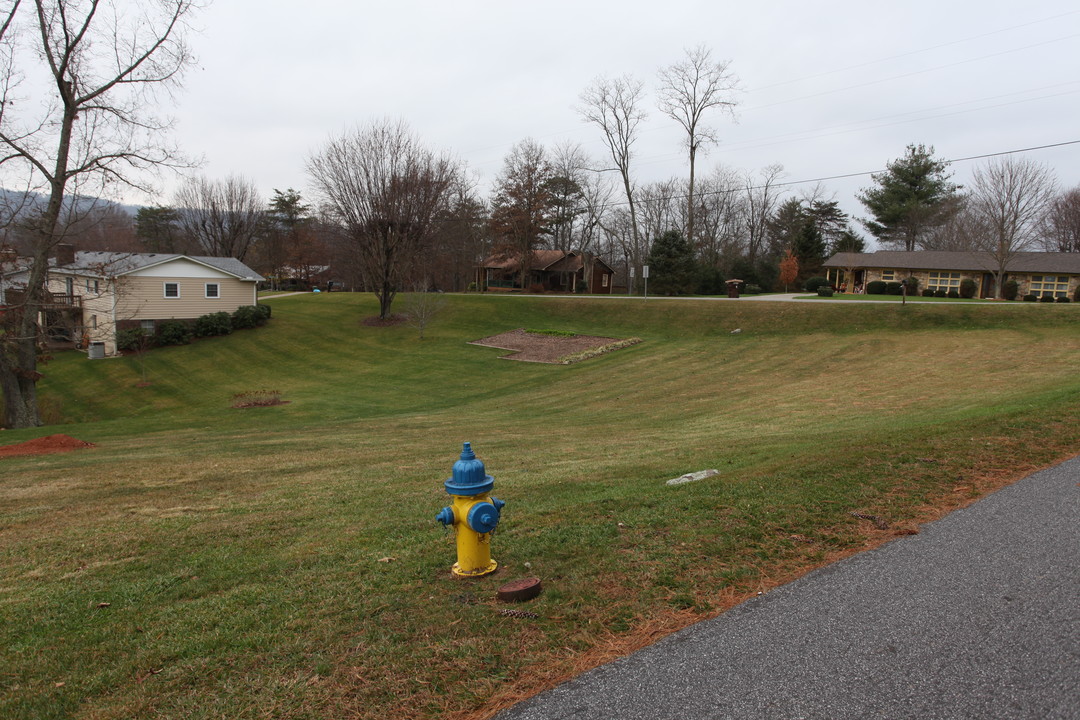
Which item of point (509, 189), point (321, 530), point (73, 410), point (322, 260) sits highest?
point (509, 189)

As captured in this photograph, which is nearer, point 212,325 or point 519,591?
point 519,591

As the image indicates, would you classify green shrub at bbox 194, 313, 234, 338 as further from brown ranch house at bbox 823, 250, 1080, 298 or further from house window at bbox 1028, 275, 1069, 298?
house window at bbox 1028, 275, 1069, 298

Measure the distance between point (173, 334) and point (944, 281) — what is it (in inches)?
2058

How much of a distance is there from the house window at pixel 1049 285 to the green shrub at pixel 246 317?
51092 mm

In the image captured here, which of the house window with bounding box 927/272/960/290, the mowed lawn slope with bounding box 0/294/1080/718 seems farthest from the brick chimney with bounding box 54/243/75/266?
the house window with bounding box 927/272/960/290

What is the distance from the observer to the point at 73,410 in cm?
2658

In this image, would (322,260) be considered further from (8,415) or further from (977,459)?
(977,459)

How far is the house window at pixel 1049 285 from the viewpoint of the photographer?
41469 mm

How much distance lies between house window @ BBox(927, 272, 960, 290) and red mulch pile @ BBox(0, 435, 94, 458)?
2011 inches

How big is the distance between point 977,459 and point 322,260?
3080 inches

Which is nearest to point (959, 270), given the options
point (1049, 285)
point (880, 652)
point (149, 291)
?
point (1049, 285)

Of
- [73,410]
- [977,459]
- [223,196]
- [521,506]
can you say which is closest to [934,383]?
[977,459]

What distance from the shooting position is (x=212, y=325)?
1486 inches

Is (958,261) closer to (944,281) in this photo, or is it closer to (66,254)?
(944,281)
